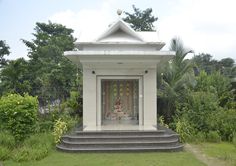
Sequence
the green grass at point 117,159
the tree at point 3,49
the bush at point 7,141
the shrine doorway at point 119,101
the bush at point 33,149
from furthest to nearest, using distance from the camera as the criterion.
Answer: the tree at point 3,49 → the shrine doorway at point 119,101 → the bush at point 7,141 → the bush at point 33,149 → the green grass at point 117,159

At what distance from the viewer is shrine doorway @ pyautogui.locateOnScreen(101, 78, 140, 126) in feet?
46.9

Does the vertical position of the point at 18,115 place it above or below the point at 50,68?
below

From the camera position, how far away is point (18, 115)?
10.2m

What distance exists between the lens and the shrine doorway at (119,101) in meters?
14.3

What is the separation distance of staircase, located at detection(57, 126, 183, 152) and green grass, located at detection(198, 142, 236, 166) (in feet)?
3.40

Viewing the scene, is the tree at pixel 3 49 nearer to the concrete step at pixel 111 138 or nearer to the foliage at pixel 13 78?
the foliage at pixel 13 78

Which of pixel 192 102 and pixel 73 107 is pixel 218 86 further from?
pixel 73 107

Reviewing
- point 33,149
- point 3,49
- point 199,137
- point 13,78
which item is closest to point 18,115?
point 33,149

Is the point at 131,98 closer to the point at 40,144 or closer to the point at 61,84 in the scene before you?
the point at 40,144

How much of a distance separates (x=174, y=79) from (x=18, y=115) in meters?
8.85

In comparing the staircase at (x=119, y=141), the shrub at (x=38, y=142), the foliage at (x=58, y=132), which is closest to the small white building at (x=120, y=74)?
the foliage at (x=58, y=132)

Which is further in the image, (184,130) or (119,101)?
(119,101)

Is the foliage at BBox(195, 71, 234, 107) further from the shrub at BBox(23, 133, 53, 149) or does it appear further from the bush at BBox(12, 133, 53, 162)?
the bush at BBox(12, 133, 53, 162)

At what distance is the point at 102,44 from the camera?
13.4m
